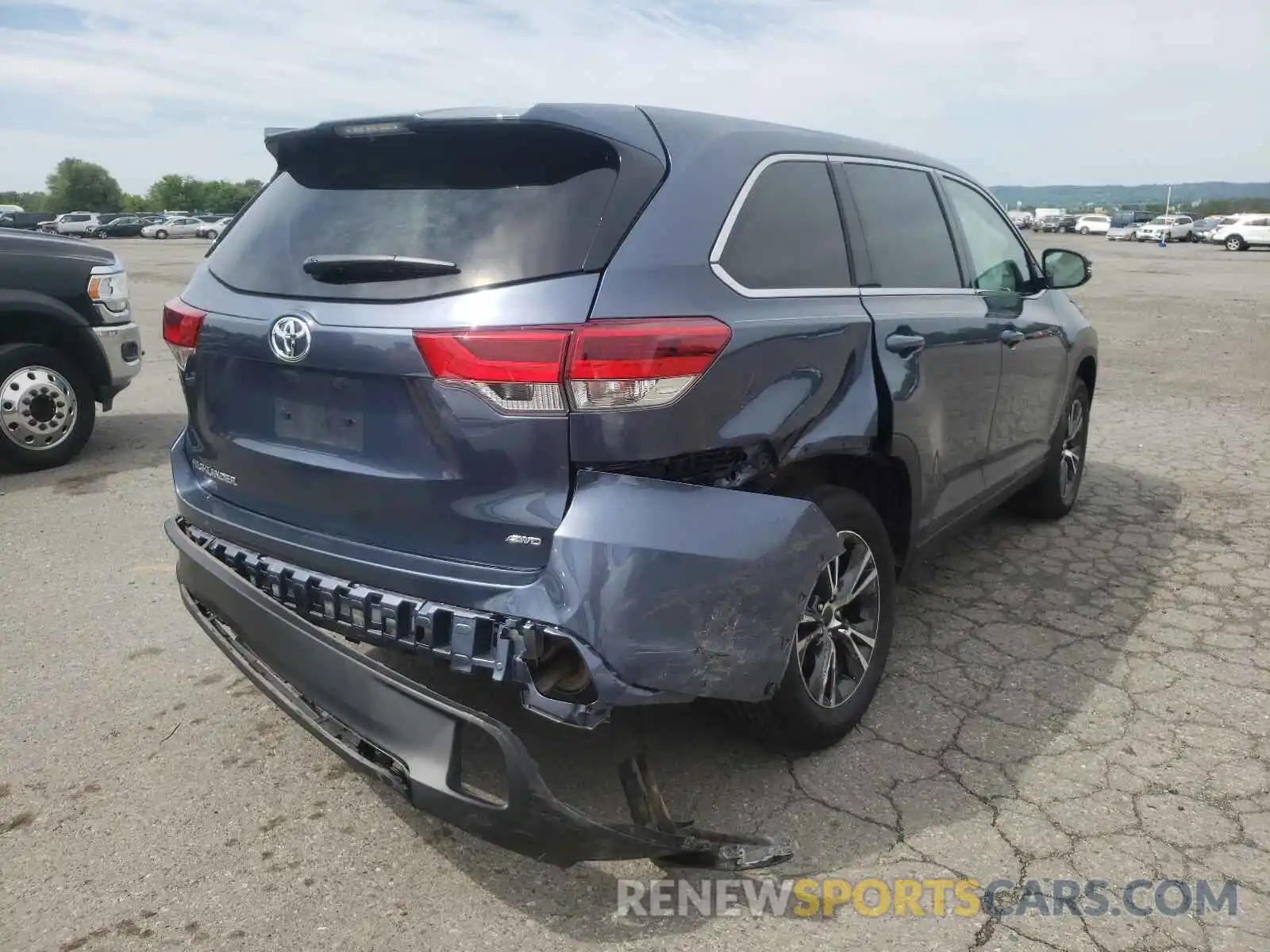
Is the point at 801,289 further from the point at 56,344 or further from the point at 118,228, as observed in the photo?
the point at 118,228

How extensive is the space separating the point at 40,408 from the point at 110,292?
879mm

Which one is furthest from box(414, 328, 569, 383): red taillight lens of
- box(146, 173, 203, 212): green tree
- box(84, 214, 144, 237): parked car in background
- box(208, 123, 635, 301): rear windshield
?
box(146, 173, 203, 212): green tree

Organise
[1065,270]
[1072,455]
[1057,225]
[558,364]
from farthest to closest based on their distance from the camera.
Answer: [1057,225] → [1072,455] → [1065,270] → [558,364]

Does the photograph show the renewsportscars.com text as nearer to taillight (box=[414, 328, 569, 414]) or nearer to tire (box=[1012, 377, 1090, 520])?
taillight (box=[414, 328, 569, 414])

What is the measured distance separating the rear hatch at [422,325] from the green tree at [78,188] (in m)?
107

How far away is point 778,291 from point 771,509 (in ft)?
2.05

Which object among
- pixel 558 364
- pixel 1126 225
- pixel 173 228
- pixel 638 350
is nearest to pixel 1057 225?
pixel 1126 225

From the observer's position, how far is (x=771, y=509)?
8.15ft

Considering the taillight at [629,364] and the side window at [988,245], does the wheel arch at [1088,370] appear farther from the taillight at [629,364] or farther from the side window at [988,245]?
the taillight at [629,364]

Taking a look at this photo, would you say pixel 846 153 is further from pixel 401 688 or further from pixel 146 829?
pixel 146 829

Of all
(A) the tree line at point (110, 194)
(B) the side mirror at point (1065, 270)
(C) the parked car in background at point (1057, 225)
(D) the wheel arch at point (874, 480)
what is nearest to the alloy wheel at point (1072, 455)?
(B) the side mirror at point (1065, 270)

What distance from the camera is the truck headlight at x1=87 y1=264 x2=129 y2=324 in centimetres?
646

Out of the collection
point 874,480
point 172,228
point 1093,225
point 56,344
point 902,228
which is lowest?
point 874,480

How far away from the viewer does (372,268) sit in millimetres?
2434
